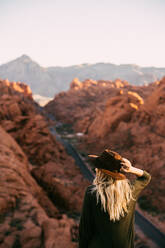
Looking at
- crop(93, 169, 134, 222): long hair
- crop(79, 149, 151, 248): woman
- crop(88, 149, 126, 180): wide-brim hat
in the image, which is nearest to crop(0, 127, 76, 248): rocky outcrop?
crop(79, 149, 151, 248): woman

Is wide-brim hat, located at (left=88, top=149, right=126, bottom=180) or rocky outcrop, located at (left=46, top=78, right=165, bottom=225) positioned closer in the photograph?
wide-brim hat, located at (left=88, top=149, right=126, bottom=180)

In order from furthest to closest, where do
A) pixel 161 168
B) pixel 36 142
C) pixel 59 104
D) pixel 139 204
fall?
pixel 59 104 < pixel 36 142 < pixel 161 168 < pixel 139 204

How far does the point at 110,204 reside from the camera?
2340 mm

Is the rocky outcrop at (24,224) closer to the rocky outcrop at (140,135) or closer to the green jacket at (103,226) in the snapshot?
the green jacket at (103,226)

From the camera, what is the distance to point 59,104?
82.6 metres

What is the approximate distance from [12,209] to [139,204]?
16391 millimetres

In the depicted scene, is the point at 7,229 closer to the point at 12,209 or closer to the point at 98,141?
the point at 12,209

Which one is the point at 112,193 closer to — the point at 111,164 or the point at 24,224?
the point at 111,164

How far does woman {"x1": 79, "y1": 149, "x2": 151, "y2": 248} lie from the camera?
225cm

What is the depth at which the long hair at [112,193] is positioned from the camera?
90.0 inches

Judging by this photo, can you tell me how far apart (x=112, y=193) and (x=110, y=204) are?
0.17 meters

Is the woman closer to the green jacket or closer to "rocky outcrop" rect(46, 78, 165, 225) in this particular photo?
the green jacket

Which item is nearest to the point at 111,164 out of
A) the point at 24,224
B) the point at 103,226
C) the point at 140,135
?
the point at 103,226

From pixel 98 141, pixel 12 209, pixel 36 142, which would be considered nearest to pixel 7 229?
pixel 12 209
